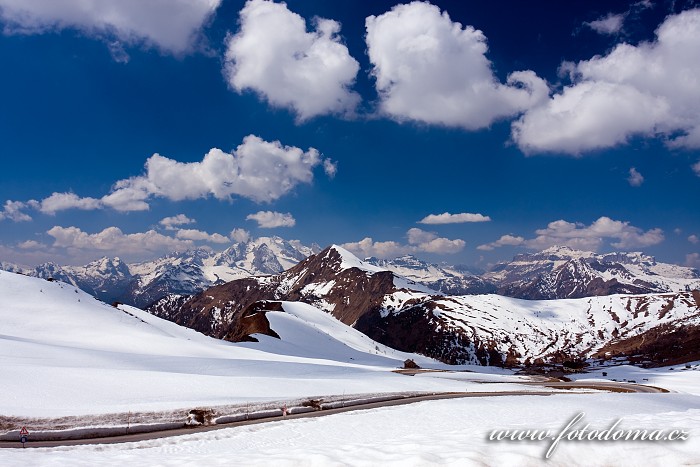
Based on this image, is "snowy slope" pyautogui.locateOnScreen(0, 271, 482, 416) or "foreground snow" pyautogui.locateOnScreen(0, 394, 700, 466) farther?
"snowy slope" pyautogui.locateOnScreen(0, 271, 482, 416)

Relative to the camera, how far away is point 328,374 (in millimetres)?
55688

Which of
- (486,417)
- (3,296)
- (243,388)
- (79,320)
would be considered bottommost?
(486,417)

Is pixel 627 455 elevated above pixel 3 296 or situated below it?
below

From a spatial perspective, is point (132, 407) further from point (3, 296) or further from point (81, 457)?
point (3, 296)

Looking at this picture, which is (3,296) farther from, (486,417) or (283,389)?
(486,417)

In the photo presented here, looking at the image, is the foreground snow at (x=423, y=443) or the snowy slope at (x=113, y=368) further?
the snowy slope at (x=113, y=368)

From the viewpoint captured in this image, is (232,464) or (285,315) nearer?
(232,464)

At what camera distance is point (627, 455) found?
12367 mm

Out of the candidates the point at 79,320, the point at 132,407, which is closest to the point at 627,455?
the point at 132,407

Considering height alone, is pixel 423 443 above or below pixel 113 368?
below

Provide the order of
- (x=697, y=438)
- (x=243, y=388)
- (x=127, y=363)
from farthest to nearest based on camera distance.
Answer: (x=127, y=363)
(x=243, y=388)
(x=697, y=438)

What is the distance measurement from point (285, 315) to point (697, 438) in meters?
146

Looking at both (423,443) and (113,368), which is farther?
(113,368)

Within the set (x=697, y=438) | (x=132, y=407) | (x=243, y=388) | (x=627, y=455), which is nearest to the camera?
(x=627, y=455)
